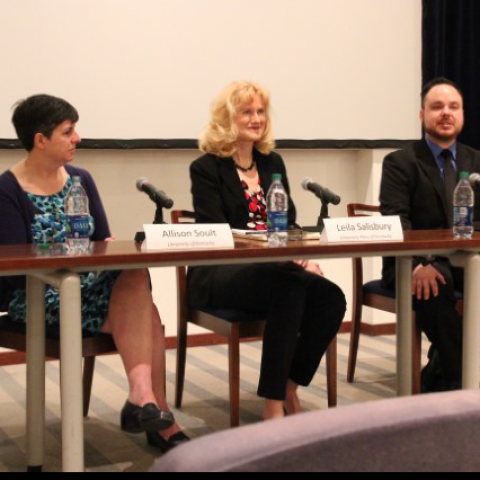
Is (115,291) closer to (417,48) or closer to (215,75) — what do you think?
(215,75)

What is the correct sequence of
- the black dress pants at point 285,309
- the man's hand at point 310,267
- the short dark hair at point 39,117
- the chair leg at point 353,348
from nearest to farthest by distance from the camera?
the black dress pants at point 285,309 → the short dark hair at point 39,117 → the man's hand at point 310,267 → the chair leg at point 353,348

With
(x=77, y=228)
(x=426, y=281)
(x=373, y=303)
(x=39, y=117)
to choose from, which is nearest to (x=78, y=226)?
(x=77, y=228)

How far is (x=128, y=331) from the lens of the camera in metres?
2.32

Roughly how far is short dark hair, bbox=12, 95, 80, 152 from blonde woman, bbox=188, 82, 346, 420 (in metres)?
0.53

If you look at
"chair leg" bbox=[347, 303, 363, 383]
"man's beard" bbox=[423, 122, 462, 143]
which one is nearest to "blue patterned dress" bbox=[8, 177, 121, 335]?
"chair leg" bbox=[347, 303, 363, 383]

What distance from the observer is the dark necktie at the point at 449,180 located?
321 cm

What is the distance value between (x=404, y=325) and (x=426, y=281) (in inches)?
7.2

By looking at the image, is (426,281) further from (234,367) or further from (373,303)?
(234,367)

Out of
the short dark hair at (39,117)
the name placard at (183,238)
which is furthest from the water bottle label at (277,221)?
the short dark hair at (39,117)

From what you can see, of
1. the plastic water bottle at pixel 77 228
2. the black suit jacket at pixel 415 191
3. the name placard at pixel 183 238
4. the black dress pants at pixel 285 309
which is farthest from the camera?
the black suit jacket at pixel 415 191

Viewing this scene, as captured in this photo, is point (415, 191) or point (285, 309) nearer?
point (285, 309)

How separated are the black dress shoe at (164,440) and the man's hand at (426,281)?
3.23ft

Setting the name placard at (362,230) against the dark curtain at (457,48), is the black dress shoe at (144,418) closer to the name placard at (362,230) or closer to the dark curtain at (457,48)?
the name placard at (362,230)

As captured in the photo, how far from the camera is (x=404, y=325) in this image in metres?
2.85
